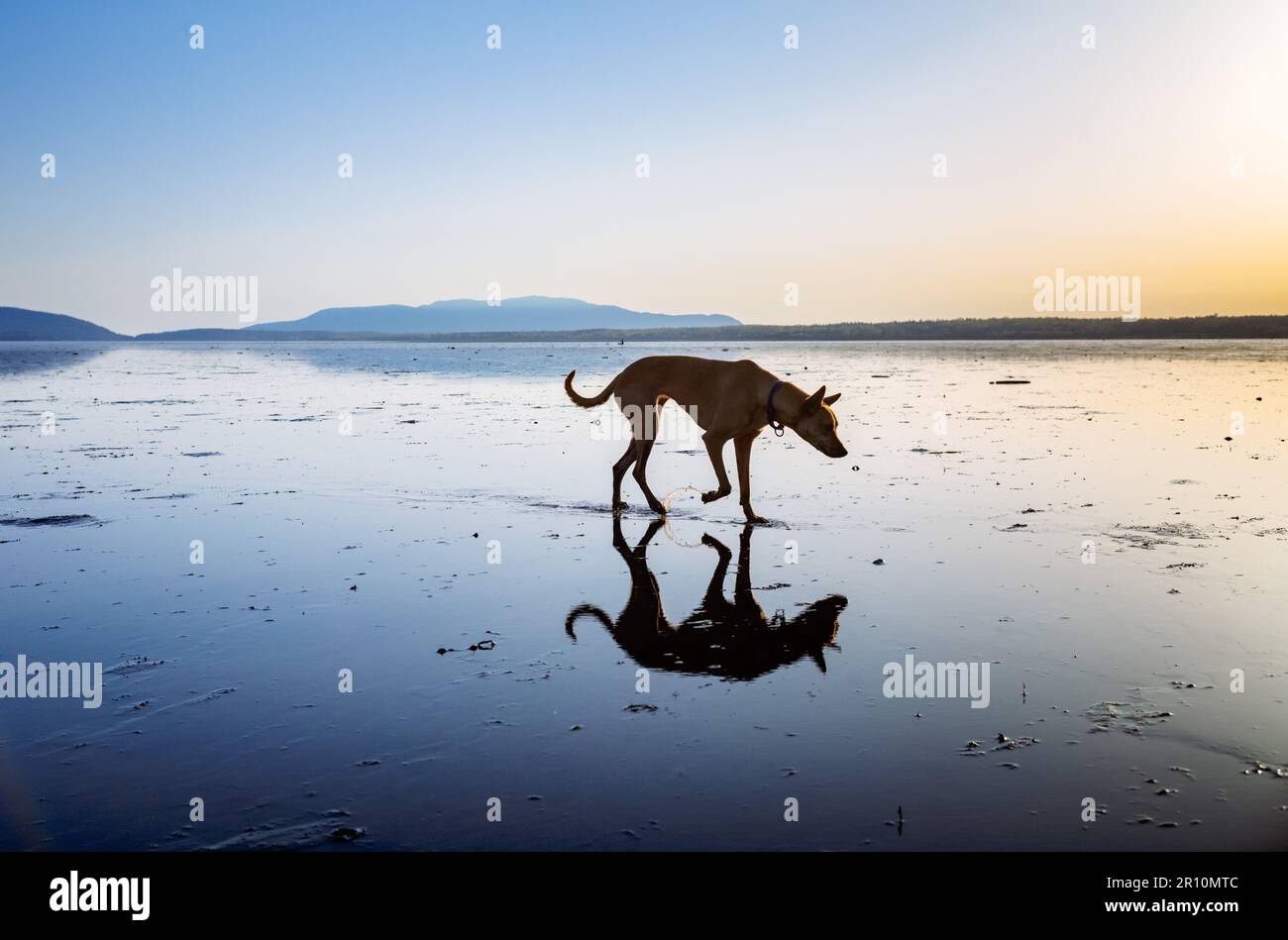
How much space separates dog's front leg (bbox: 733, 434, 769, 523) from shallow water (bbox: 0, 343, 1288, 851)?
31cm

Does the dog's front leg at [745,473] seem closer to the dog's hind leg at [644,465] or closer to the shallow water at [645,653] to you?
the shallow water at [645,653]

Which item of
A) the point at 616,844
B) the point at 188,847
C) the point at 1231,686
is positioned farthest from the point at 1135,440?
the point at 188,847

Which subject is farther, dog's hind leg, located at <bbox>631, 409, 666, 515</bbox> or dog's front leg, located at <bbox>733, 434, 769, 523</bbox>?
dog's hind leg, located at <bbox>631, 409, 666, 515</bbox>

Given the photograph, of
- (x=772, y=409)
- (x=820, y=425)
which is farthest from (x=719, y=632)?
(x=772, y=409)

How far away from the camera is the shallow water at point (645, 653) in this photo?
4.54 meters

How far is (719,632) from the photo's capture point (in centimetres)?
748

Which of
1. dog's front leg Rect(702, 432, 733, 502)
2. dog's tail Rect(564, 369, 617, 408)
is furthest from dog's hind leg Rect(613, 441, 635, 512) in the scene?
dog's front leg Rect(702, 432, 733, 502)

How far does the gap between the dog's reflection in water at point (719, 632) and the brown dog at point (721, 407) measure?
11.2 feet

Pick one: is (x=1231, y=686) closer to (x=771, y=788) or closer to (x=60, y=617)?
(x=771, y=788)

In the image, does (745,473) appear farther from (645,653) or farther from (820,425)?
(645,653)

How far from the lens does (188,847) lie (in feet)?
13.8

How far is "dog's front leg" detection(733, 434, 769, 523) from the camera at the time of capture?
1185cm

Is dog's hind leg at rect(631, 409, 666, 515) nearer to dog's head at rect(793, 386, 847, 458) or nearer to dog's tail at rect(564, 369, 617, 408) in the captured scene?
dog's tail at rect(564, 369, 617, 408)

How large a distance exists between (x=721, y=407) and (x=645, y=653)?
609 centimetres
